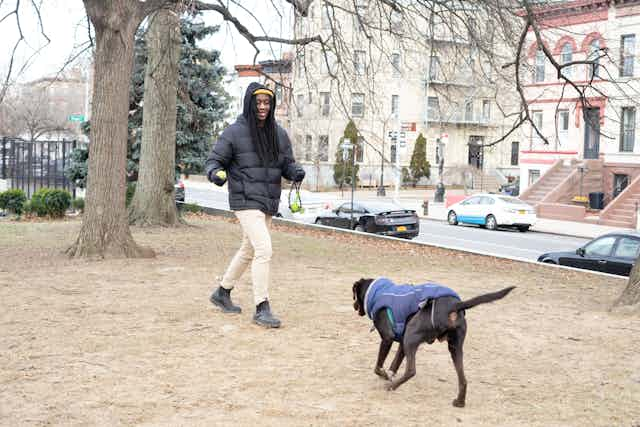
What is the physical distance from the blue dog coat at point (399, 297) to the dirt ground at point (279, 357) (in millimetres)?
536

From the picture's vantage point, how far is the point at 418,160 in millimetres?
62938

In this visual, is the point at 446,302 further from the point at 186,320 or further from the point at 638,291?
the point at 638,291

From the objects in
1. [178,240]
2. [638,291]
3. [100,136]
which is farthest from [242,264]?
[178,240]

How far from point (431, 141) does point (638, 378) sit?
197 feet

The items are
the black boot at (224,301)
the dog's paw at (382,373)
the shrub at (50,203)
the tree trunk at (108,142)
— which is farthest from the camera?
the shrub at (50,203)

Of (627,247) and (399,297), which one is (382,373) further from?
(627,247)

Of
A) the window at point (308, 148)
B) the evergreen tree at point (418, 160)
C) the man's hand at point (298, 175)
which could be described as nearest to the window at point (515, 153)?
the evergreen tree at point (418, 160)

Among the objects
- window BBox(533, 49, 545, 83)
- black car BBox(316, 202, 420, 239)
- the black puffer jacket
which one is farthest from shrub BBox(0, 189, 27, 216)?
the black puffer jacket

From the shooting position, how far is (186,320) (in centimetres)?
754

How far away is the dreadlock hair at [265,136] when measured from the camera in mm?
7137

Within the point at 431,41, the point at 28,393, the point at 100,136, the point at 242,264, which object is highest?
the point at 431,41

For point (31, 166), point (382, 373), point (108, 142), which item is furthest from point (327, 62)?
point (31, 166)

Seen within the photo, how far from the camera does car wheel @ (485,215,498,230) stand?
32.2 meters

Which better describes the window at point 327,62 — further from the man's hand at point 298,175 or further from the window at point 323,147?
the window at point 323,147
